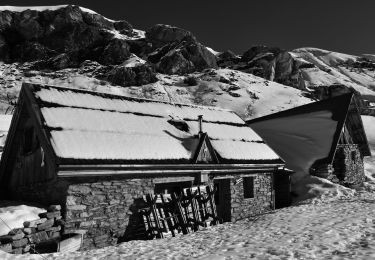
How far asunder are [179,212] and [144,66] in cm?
6635

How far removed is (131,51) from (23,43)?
28287mm

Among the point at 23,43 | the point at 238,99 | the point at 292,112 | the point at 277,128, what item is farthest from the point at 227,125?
the point at 23,43

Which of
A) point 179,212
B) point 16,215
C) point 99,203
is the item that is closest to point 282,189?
point 179,212

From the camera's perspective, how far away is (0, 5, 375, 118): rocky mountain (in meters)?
67.8

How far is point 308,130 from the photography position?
989 inches

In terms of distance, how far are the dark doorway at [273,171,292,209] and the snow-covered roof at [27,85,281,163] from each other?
1.59 m

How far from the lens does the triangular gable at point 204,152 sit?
1518 cm

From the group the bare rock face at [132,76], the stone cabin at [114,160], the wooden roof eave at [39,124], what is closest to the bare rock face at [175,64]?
the bare rock face at [132,76]

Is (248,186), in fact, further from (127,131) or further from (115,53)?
(115,53)

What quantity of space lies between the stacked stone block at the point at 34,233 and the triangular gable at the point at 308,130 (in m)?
14.8

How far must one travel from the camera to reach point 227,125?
19.9 m

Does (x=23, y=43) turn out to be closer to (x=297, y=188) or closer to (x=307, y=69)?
(x=307, y=69)

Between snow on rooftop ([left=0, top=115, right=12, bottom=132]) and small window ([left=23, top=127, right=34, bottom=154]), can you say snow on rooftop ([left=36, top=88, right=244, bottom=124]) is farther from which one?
snow on rooftop ([left=0, top=115, right=12, bottom=132])

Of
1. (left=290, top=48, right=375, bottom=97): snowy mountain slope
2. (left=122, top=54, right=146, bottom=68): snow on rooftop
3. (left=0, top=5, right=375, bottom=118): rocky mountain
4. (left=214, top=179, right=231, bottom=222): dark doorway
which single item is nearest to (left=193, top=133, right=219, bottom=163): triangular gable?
(left=214, top=179, right=231, bottom=222): dark doorway
